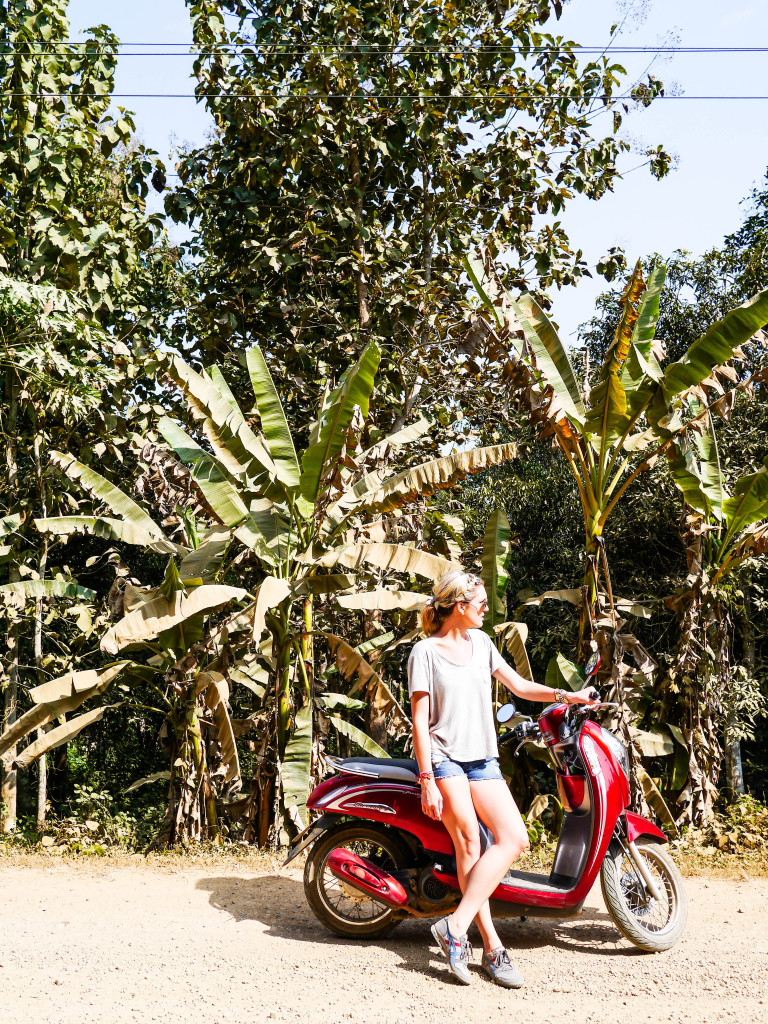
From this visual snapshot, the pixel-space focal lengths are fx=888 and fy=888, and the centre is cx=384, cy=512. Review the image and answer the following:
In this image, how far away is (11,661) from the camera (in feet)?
32.9

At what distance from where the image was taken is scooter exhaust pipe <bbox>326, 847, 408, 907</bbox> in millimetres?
4570

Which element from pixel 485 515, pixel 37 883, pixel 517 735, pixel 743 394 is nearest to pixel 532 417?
pixel 743 394

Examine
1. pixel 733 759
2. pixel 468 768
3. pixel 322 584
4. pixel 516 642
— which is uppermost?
pixel 322 584

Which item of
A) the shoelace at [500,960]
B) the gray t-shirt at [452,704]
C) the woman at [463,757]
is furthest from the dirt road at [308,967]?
the gray t-shirt at [452,704]

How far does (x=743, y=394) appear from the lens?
24.4 ft

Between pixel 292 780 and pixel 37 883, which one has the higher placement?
pixel 292 780

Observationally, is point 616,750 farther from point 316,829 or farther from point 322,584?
point 322,584

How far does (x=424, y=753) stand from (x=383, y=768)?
0.62 m

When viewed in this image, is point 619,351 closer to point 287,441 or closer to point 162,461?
point 287,441

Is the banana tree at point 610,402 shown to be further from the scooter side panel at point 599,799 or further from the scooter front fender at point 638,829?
the scooter side panel at point 599,799

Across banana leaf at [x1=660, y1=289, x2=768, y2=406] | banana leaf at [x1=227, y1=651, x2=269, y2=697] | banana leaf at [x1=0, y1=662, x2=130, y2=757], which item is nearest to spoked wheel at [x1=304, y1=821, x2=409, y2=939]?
banana leaf at [x1=0, y1=662, x2=130, y2=757]

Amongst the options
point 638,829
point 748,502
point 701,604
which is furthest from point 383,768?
point 748,502

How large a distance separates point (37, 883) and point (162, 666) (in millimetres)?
2125

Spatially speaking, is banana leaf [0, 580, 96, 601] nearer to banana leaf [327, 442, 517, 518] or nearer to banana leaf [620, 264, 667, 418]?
banana leaf [327, 442, 517, 518]
